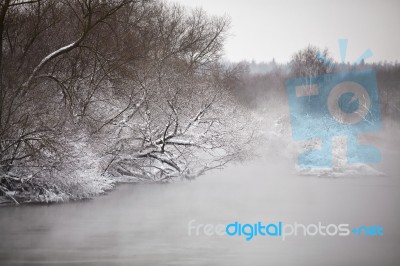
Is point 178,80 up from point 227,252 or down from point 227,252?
up

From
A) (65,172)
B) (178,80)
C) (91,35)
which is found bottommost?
(65,172)

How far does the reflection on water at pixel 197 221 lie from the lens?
8477 mm

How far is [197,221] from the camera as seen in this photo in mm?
11289

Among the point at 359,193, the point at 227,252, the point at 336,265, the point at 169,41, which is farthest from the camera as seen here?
the point at 169,41

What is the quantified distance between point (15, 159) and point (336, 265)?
688 cm

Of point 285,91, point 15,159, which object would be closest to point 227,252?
point 15,159

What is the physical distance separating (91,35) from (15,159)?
4700 millimetres

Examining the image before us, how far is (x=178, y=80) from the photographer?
53.9 feet

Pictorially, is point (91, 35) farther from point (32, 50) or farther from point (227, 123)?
point (227, 123)

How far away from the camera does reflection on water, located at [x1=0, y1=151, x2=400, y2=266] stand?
848 cm

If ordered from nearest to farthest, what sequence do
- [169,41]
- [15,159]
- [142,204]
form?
1. [15,159]
2. [142,204]
3. [169,41]

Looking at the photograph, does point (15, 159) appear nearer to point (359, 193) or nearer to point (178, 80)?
point (178, 80)

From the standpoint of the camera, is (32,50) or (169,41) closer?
(32,50)

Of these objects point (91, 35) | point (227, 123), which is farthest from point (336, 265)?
point (91, 35)
